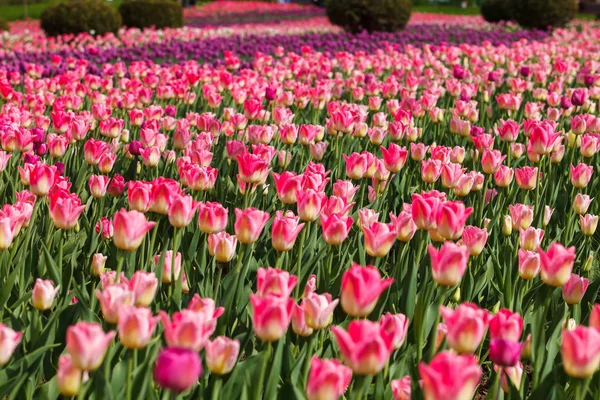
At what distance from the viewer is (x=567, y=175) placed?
4.60m

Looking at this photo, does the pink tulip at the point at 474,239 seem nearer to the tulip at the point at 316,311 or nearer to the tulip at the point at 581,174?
the tulip at the point at 316,311

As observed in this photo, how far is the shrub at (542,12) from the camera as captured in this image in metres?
20.4

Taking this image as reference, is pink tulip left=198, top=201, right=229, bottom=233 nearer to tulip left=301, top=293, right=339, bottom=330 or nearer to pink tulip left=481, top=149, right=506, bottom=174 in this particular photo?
tulip left=301, top=293, right=339, bottom=330

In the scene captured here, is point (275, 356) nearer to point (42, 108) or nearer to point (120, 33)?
point (42, 108)

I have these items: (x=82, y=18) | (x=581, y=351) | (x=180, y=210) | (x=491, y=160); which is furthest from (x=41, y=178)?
(x=82, y=18)

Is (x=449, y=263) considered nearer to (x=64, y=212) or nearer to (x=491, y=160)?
(x=64, y=212)

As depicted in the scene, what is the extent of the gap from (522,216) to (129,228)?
1.73m

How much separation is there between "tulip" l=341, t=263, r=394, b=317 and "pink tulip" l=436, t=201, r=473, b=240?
0.61m

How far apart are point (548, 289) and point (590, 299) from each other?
70 cm

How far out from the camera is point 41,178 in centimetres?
275

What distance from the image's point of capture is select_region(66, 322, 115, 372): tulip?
1.39 m

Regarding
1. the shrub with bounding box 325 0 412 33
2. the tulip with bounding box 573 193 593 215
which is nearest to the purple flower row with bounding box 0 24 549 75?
the shrub with bounding box 325 0 412 33

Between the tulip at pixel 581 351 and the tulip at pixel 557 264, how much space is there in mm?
403

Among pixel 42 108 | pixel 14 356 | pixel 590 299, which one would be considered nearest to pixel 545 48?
pixel 42 108
